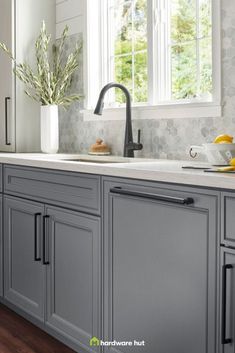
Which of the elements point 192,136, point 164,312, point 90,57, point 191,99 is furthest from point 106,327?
point 90,57

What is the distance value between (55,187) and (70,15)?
163 cm

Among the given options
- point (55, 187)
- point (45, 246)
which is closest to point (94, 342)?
point (45, 246)

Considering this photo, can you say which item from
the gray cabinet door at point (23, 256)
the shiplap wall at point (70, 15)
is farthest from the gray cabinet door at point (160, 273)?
the shiplap wall at point (70, 15)

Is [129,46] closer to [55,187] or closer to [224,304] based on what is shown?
[55,187]

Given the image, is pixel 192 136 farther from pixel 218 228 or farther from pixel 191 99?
pixel 218 228

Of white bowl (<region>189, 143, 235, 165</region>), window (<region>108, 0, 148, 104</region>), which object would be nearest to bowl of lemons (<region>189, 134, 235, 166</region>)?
white bowl (<region>189, 143, 235, 165</region>)

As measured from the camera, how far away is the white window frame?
2674 millimetres

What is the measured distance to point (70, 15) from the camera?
12.9 feet

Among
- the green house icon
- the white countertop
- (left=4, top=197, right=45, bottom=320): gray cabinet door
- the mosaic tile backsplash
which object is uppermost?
the mosaic tile backsplash

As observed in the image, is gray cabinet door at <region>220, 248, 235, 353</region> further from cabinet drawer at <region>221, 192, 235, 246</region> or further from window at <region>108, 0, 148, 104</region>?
window at <region>108, 0, 148, 104</region>

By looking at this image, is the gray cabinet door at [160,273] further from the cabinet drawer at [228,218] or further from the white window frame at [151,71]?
the white window frame at [151,71]

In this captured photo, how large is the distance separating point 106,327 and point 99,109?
1197mm

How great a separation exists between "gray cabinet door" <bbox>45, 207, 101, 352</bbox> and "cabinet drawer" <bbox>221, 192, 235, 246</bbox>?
0.79 meters

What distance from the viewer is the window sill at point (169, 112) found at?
8.95ft
